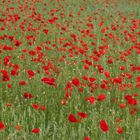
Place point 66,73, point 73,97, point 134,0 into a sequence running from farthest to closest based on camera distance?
point 134,0
point 66,73
point 73,97

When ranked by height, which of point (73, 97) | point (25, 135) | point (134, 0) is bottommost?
point (25, 135)

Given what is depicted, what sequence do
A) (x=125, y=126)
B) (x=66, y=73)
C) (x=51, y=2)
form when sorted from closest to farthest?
(x=125, y=126) < (x=66, y=73) < (x=51, y=2)

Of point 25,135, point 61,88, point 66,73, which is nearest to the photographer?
point 25,135

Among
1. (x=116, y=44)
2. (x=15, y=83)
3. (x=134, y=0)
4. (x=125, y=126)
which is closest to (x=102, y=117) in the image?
(x=125, y=126)

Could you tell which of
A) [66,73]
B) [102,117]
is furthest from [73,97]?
[66,73]

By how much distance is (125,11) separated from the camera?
13.2m

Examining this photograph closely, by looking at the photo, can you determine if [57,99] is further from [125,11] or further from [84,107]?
[125,11]

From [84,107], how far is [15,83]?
788mm

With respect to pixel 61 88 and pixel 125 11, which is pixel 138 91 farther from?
pixel 125 11

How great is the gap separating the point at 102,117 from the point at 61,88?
0.88m

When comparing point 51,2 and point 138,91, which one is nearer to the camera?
point 138,91

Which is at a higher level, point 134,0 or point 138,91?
point 134,0

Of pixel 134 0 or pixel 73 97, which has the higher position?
pixel 134 0

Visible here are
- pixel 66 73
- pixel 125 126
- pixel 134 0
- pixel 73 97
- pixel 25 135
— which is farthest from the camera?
pixel 134 0
